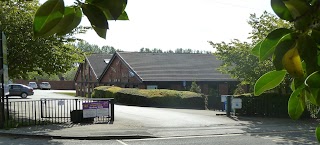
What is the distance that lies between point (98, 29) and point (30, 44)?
54.0 feet

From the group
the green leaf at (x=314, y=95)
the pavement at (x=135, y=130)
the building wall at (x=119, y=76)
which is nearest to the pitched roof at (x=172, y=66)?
the building wall at (x=119, y=76)

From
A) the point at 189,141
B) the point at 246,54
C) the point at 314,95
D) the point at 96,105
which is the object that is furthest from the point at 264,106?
the point at 314,95

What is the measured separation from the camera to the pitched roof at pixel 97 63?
51.2 metres

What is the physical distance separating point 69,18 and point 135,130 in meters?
14.4

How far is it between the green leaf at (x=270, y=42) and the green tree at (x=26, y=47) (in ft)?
50.2

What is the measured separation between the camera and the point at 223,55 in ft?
71.0

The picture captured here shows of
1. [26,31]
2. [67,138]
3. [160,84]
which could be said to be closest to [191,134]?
[67,138]

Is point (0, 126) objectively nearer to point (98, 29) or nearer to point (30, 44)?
point (30, 44)

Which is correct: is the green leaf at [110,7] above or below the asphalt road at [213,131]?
above

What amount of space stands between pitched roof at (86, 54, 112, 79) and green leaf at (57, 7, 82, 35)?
4918cm

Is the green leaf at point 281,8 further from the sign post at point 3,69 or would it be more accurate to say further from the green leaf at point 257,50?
the sign post at point 3,69

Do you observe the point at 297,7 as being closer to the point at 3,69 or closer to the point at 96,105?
the point at 3,69

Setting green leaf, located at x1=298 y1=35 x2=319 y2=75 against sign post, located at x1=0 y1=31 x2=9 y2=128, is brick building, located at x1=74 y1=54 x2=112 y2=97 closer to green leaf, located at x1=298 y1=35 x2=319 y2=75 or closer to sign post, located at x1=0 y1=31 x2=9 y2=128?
sign post, located at x1=0 y1=31 x2=9 y2=128

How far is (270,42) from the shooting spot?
0.94 meters
